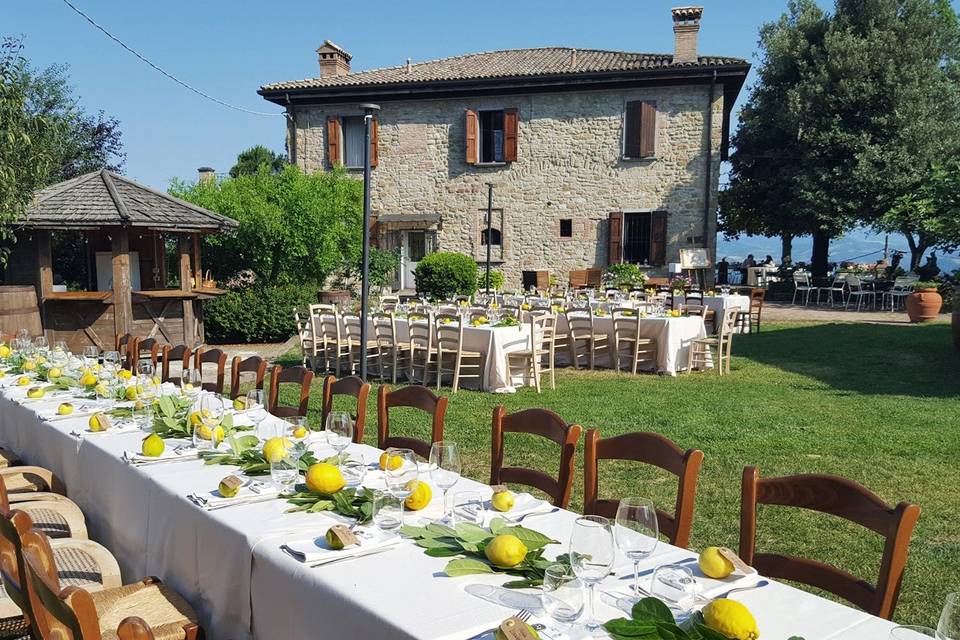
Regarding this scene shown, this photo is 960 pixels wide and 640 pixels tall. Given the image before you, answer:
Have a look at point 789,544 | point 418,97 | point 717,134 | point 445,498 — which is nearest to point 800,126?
point 717,134

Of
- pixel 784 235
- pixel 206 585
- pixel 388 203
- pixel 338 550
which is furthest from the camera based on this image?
pixel 784 235

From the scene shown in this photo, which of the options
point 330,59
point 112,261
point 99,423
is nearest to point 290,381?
point 99,423

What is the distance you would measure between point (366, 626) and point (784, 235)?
2703 centimetres

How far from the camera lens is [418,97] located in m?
22.3

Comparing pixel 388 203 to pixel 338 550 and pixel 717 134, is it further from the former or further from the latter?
pixel 338 550

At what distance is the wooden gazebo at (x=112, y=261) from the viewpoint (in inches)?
449

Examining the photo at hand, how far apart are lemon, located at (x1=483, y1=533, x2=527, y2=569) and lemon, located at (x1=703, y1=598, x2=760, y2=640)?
615 mm

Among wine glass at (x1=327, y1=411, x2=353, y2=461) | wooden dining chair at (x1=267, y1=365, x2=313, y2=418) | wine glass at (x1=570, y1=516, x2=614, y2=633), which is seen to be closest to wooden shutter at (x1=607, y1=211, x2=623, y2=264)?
wooden dining chair at (x1=267, y1=365, x2=313, y2=418)

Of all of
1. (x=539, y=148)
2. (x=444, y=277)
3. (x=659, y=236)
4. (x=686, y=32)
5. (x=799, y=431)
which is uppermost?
(x=686, y=32)

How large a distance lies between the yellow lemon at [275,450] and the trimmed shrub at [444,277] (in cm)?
1579

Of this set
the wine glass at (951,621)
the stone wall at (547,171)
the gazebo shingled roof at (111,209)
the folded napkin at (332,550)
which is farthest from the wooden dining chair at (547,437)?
the stone wall at (547,171)

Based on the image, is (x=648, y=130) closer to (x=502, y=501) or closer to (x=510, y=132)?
Result: (x=510, y=132)

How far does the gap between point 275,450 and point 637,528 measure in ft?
5.43

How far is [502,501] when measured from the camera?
273 centimetres
